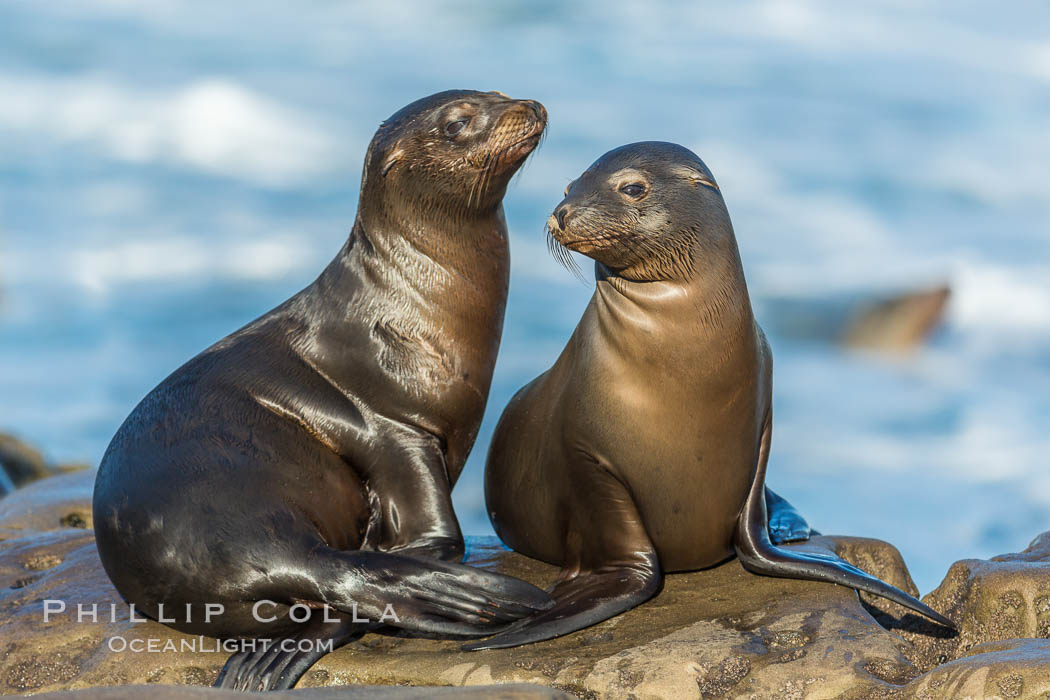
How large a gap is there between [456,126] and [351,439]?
53.0 inches

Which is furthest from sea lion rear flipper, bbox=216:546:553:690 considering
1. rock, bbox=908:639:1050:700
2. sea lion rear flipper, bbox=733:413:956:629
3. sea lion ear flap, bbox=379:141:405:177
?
sea lion ear flap, bbox=379:141:405:177

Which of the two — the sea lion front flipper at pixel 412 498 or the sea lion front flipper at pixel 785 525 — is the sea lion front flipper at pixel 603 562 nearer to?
the sea lion front flipper at pixel 412 498

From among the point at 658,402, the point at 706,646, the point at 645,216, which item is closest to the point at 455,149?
the point at 645,216

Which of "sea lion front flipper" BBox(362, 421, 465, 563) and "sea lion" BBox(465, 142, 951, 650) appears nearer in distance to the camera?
"sea lion" BBox(465, 142, 951, 650)

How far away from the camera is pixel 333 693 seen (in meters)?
3.57

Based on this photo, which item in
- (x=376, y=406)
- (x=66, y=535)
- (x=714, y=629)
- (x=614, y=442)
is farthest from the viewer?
(x=66, y=535)

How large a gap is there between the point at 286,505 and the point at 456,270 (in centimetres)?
125

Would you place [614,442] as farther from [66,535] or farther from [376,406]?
[66,535]

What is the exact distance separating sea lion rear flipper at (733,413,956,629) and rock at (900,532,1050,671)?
0.14m

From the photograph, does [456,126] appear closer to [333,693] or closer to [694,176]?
[694,176]

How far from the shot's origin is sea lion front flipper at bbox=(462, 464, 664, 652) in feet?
15.6

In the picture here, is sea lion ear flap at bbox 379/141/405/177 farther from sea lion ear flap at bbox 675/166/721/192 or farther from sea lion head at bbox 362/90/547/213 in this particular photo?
sea lion ear flap at bbox 675/166/721/192

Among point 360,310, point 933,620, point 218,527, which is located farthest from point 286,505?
point 933,620

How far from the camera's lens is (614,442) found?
4.94 meters
